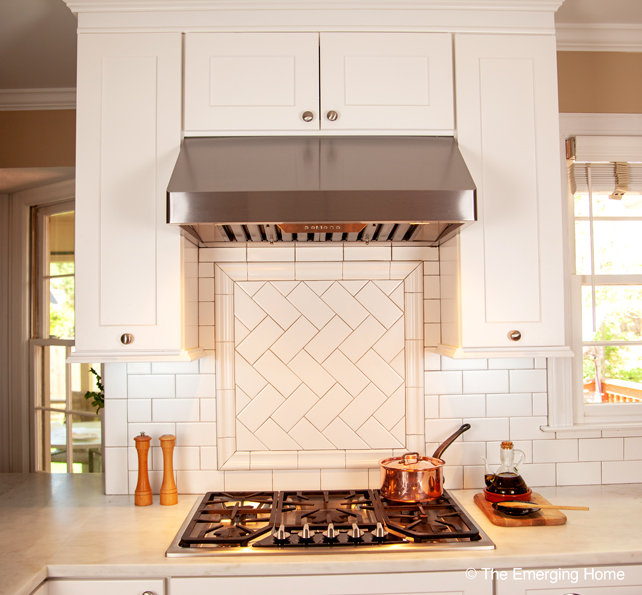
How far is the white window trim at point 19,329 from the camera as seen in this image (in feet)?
9.70

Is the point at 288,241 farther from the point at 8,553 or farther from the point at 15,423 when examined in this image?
the point at 15,423

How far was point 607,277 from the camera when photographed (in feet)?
7.41

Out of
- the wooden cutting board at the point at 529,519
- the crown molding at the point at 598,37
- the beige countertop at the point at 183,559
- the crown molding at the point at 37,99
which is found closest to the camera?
the beige countertop at the point at 183,559

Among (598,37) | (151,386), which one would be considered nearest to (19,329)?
(151,386)

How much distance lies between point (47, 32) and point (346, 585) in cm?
229

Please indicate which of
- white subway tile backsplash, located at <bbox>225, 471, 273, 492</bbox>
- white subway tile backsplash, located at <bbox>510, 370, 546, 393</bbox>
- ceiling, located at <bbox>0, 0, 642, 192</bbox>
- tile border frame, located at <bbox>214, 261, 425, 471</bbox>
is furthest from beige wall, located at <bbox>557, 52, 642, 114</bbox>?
white subway tile backsplash, located at <bbox>225, 471, 273, 492</bbox>

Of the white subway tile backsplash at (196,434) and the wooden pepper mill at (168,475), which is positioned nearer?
the wooden pepper mill at (168,475)

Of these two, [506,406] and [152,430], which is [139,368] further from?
[506,406]

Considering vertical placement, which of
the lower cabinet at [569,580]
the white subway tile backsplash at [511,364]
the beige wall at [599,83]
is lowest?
the lower cabinet at [569,580]

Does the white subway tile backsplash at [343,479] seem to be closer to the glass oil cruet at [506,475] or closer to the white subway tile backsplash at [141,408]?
the glass oil cruet at [506,475]

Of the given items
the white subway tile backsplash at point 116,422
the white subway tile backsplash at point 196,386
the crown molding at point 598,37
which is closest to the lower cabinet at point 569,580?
the white subway tile backsplash at point 196,386

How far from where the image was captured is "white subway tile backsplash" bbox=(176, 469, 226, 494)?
2.11 m

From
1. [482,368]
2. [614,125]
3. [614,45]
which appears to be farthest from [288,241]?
[614,45]

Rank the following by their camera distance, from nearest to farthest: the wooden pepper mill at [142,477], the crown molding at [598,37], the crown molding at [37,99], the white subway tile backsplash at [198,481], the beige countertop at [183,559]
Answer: the beige countertop at [183,559] → the wooden pepper mill at [142,477] → the white subway tile backsplash at [198,481] → the crown molding at [598,37] → the crown molding at [37,99]
